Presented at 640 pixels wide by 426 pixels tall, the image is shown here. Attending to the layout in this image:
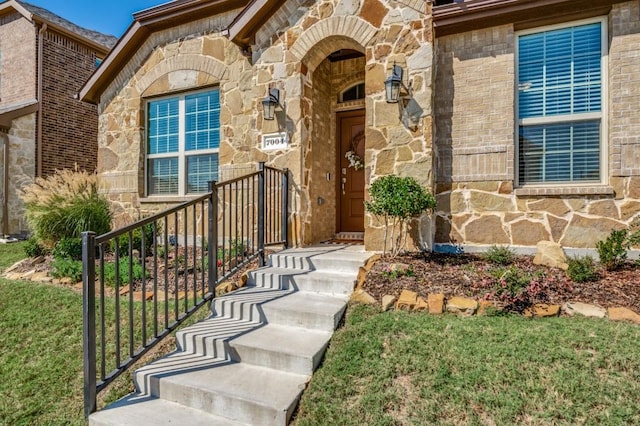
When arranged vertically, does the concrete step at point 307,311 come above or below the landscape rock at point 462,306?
below

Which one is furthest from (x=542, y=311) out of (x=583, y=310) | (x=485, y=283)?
(x=485, y=283)

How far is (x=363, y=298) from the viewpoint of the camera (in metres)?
3.64

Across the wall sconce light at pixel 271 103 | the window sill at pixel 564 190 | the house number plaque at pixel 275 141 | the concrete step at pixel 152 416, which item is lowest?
the concrete step at pixel 152 416

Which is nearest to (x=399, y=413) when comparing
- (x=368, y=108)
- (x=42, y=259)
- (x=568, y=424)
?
(x=568, y=424)

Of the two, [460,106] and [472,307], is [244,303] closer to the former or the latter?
[472,307]

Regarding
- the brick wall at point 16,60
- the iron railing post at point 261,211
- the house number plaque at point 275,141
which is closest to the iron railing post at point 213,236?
the iron railing post at point 261,211

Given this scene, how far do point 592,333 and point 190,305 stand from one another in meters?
3.64

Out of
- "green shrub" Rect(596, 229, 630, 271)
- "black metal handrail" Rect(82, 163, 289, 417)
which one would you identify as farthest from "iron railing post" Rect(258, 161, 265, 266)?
"green shrub" Rect(596, 229, 630, 271)

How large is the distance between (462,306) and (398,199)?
144 cm

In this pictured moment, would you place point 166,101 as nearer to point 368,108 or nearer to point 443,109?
point 368,108

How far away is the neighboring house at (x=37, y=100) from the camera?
9.48m

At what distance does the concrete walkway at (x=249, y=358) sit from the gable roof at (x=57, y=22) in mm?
9953

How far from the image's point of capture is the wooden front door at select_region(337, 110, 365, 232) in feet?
21.6

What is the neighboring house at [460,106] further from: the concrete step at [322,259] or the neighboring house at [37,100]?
the neighboring house at [37,100]
